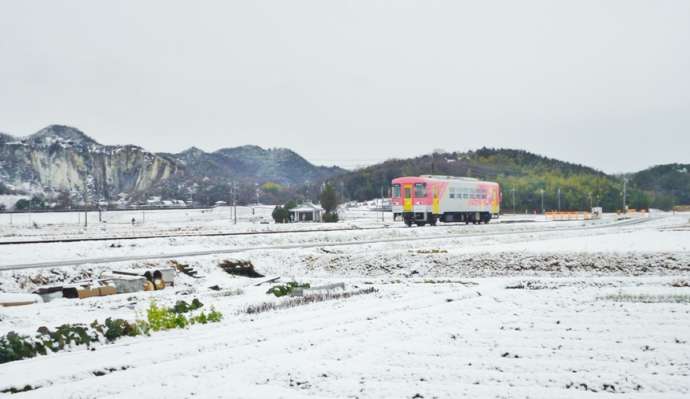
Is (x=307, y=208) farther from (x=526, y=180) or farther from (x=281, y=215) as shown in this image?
(x=526, y=180)

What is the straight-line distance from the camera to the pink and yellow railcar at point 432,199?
4494cm

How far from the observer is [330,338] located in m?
9.88

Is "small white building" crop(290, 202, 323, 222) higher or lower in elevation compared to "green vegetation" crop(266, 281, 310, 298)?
higher

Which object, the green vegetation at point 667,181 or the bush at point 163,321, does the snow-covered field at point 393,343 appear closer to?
the bush at point 163,321

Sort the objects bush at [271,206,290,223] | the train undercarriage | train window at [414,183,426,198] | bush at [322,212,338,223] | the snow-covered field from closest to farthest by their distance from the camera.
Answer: the snow-covered field → train window at [414,183,426,198] → the train undercarriage → bush at [322,212,338,223] → bush at [271,206,290,223]

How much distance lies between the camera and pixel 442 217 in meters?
48.1

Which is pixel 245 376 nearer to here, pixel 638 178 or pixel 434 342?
pixel 434 342

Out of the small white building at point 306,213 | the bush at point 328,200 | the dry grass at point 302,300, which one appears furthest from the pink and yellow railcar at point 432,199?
the small white building at point 306,213

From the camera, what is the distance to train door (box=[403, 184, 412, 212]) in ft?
149

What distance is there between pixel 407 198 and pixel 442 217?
4.16m

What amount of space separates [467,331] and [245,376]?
4.05m

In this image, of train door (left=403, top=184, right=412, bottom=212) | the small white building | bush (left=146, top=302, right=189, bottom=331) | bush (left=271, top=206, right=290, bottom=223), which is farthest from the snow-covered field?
the small white building

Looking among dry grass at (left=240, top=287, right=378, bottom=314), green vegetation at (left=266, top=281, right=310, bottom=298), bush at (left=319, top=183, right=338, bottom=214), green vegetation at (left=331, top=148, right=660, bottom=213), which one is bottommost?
dry grass at (left=240, top=287, right=378, bottom=314)

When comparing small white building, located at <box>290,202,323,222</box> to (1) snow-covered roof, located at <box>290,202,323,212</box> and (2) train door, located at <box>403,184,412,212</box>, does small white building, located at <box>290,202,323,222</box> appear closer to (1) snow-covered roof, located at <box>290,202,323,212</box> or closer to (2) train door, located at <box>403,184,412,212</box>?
(1) snow-covered roof, located at <box>290,202,323,212</box>
